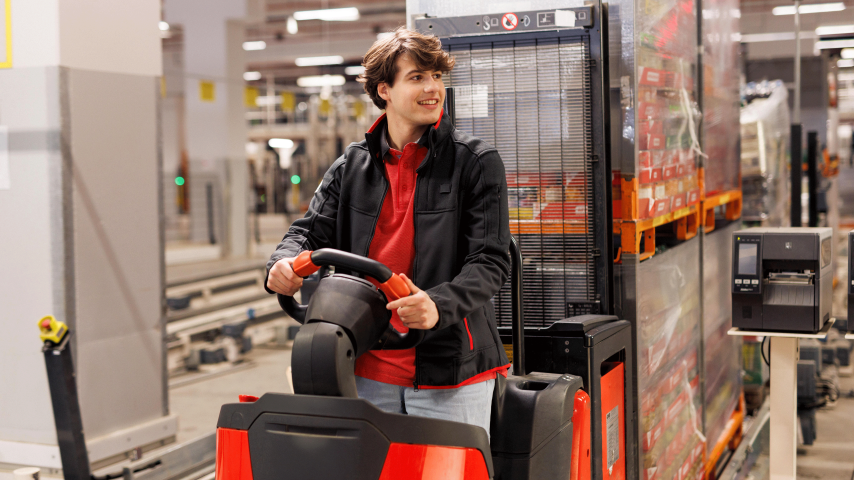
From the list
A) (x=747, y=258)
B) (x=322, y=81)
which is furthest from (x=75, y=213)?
(x=322, y=81)

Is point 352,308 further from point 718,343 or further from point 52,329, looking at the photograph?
point 718,343

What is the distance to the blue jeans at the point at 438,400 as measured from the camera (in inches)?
76.2

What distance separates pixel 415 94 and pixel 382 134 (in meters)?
0.16

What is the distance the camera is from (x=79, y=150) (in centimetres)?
391

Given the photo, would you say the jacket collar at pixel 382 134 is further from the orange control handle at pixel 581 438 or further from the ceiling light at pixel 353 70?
the ceiling light at pixel 353 70

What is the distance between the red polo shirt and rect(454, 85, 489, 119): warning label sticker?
0.98m

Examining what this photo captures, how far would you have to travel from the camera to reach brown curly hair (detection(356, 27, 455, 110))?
1.94m

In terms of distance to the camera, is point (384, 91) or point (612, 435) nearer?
point (384, 91)

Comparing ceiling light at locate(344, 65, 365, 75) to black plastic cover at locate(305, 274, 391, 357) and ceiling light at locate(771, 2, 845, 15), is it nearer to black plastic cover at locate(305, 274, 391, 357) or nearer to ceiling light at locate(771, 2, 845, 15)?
ceiling light at locate(771, 2, 845, 15)

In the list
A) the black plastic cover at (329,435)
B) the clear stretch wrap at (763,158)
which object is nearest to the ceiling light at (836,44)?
the clear stretch wrap at (763,158)

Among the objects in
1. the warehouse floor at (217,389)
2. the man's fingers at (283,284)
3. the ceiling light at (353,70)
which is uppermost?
the ceiling light at (353,70)

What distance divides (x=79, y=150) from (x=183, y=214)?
13841 mm

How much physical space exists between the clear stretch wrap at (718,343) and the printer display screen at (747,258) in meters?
0.63

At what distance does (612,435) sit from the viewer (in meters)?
2.84
